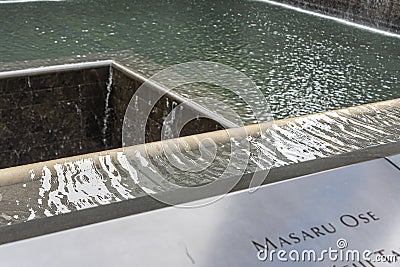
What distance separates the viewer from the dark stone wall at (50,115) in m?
2.71

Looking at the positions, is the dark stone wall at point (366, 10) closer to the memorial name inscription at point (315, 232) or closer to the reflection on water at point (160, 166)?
the reflection on water at point (160, 166)

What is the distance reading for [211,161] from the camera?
1287 millimetres

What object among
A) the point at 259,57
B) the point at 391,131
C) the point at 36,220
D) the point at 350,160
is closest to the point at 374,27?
the point at 259,57

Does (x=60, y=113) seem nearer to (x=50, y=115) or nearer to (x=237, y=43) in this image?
(x=50, y=115)

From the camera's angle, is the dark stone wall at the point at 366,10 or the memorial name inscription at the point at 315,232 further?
the dark stone wall at the point at 366,10

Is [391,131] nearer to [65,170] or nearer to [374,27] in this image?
[65,170]

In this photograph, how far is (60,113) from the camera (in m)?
2.83

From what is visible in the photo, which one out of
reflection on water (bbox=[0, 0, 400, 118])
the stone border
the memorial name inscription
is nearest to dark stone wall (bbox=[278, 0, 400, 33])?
reflection on water (bbox=[0, 0, 400, 118])

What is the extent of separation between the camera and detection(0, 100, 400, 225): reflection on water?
3.55 ft

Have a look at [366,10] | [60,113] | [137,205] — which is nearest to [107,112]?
[60,113]

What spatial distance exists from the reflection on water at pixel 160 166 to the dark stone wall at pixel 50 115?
1524 millimetres

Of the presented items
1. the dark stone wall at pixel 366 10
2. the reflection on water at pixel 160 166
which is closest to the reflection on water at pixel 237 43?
the dark stone wall at pixel 366 10

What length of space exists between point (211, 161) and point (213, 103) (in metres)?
1.00

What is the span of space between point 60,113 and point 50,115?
5cm
